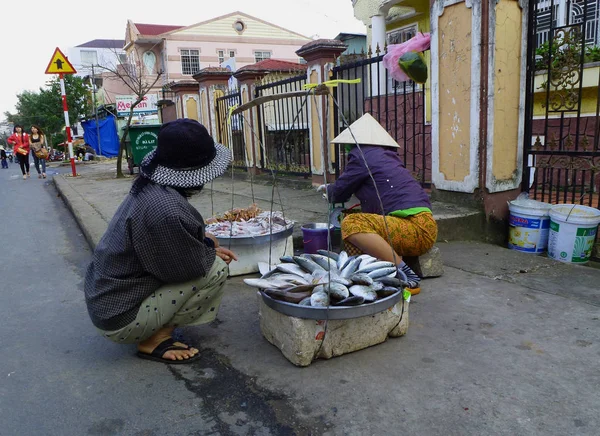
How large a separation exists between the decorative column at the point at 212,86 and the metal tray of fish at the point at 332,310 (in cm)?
1062

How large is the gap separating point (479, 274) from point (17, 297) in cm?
398

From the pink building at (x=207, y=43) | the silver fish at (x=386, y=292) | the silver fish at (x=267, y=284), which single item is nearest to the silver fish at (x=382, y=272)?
the silver fish at (x=386, y=292)

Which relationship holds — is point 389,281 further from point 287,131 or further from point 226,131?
point 226,131

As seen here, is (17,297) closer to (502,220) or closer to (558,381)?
(558,381)

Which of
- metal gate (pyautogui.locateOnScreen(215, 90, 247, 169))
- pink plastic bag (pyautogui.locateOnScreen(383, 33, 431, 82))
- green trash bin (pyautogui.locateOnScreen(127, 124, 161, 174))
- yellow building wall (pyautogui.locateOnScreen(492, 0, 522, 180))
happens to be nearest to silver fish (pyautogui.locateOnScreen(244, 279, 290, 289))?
yellow building wall (pyautogui.locateOnScreen(492, 0, 522, 180))

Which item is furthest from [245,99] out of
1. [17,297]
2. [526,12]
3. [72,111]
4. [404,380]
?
[72,111]

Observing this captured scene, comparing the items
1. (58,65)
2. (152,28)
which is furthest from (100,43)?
(58,65)

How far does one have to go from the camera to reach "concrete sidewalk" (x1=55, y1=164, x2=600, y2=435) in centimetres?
207

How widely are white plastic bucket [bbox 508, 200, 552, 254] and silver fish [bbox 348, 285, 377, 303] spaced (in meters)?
2.99

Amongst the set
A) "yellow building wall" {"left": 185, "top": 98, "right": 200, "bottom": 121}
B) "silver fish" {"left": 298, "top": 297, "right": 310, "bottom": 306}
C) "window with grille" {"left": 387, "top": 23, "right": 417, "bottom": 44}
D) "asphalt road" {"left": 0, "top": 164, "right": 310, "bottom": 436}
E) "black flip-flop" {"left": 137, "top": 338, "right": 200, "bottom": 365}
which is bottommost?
"asphalt road" {"left": 0, "top": 164, "right": 310, "bottom": 436}

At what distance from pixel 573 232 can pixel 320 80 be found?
4625 millimetres

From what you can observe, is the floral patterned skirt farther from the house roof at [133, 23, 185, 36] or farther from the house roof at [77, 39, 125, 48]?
the house roof at [77, 39, 125, 48]

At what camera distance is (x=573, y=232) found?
447cm

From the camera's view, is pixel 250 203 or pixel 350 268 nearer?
pixel 350 268
